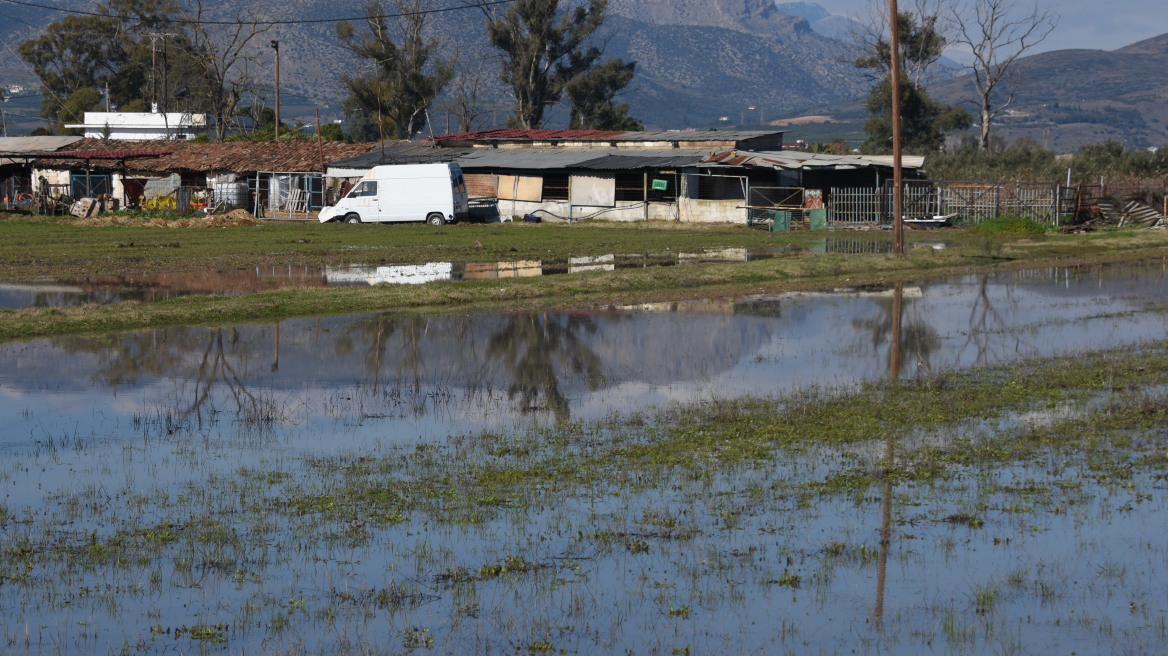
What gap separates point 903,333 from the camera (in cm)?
1856

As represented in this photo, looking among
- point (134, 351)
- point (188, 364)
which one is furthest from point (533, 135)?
point (188, 364)

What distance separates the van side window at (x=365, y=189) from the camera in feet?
161

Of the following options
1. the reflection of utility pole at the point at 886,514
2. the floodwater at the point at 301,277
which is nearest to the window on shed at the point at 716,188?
the floodwater at the point at 301,277

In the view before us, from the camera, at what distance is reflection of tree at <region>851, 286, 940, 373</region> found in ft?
54.0

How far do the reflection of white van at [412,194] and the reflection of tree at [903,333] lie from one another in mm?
28300

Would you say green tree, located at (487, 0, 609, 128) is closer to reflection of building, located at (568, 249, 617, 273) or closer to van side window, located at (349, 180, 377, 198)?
van side window, located at (349, 180, 377, 198)

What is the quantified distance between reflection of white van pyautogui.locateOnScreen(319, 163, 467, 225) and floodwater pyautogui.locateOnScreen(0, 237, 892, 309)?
1532cm

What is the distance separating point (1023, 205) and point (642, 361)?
3650 centimetres

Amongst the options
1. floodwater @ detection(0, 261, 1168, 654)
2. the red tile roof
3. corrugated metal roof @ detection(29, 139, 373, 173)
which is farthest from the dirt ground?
floodwater @ detection(0, 261, 1168, 654)

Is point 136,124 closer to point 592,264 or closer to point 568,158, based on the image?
point 568,158

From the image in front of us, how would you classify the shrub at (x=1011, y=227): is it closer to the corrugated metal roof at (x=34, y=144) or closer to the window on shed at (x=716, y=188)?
the window on shed at (x=716, y=188)

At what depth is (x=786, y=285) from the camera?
86.2 ft

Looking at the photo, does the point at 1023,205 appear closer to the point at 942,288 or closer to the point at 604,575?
the point at 942,288

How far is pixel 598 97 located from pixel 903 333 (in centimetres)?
7856
